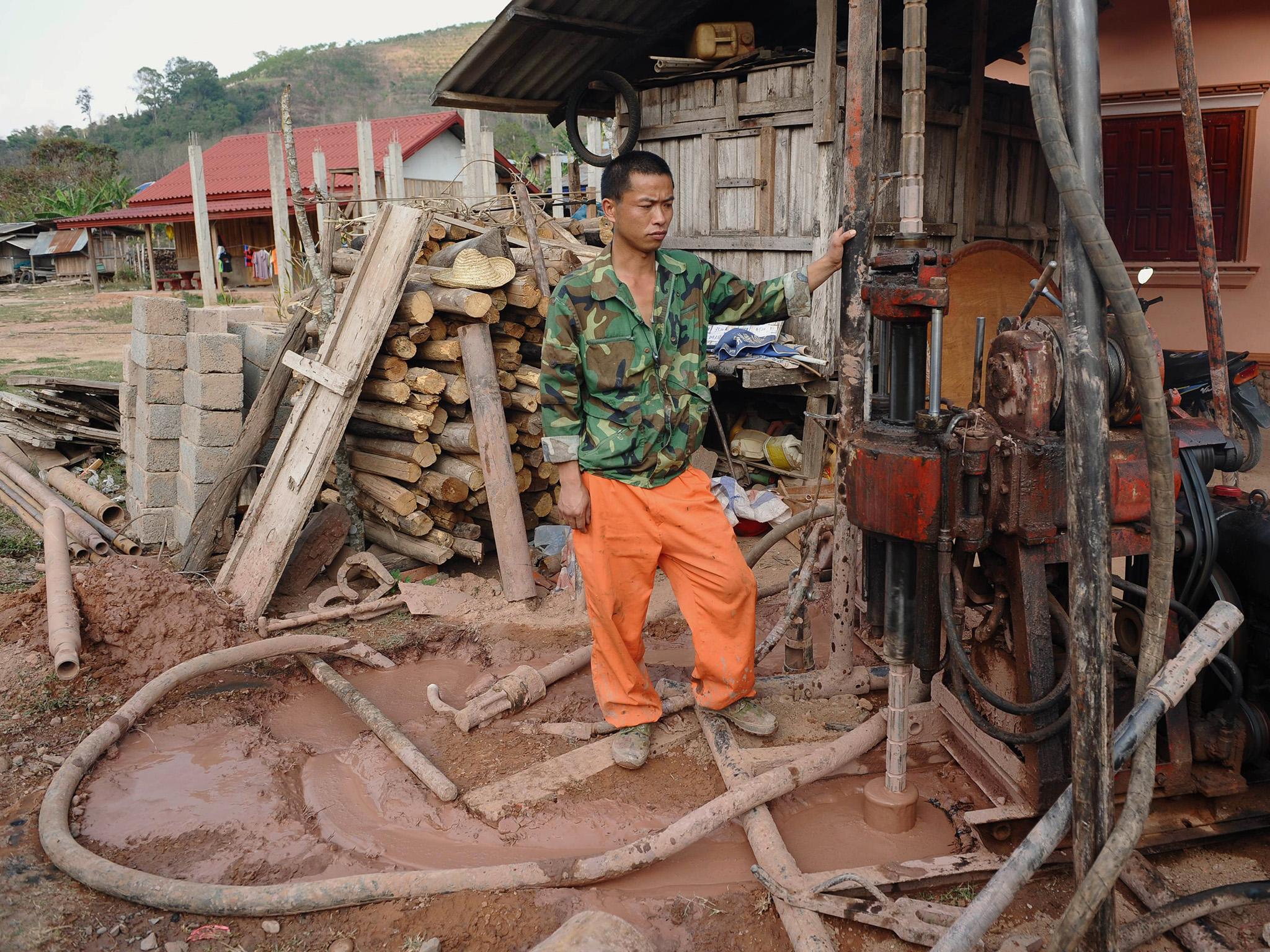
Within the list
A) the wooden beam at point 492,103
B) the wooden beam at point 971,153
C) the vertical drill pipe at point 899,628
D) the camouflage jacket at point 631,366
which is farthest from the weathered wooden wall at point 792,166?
the vertical drill pipe at point 899,628

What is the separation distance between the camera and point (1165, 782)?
9.84ft

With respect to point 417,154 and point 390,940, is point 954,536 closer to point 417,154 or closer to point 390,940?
point 390,940

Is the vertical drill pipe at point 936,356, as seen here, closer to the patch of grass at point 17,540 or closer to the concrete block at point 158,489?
the concrete block at point 158,489

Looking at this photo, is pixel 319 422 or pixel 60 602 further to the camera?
pixel 319 422

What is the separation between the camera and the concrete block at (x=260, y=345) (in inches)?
274

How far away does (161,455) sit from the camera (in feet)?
21.9

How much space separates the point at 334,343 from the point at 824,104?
12.8ft

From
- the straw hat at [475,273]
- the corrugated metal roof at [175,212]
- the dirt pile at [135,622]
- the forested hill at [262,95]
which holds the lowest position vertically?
the dirt pile at [135,622]

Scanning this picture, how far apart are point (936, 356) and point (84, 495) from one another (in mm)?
6765

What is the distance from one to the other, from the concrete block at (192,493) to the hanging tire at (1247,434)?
5.60 m

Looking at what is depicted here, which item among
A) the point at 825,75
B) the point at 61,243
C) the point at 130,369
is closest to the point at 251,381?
the point at 130,369

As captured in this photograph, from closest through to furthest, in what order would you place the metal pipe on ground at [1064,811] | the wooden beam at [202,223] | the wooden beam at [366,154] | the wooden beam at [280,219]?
the metal pipe on ground at [1064,811], the wooden beam at [280,219], the wooden beam at [366,154], the wooden beam at [202,223]

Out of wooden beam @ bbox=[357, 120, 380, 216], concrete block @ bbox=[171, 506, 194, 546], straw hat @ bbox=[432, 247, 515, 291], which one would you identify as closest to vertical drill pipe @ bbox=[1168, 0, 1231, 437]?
straw hat @ bbox=[432, 247, 515, 291]

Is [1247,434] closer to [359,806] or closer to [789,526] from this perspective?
[789,526]
